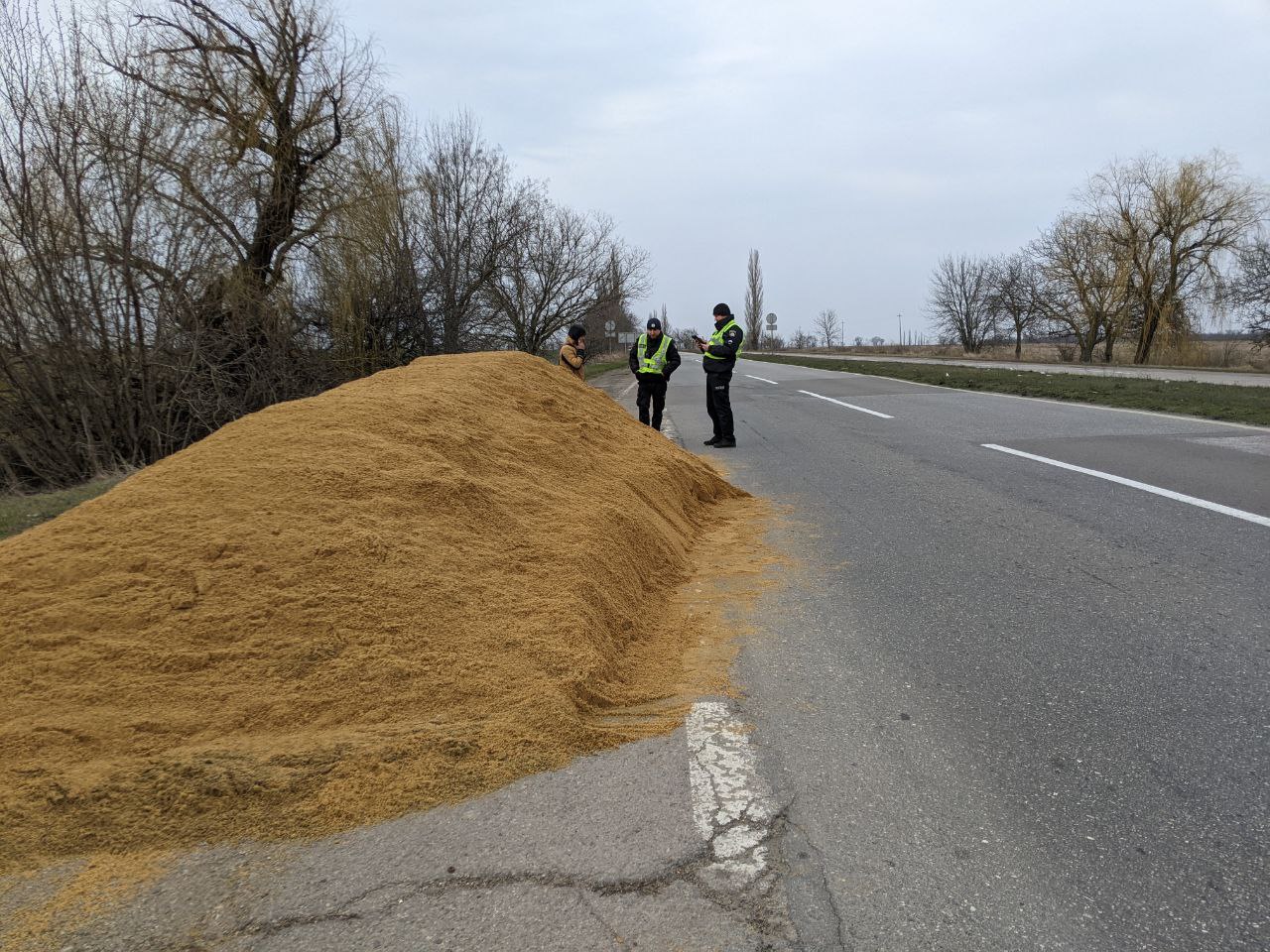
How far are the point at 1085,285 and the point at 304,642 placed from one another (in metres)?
43.2

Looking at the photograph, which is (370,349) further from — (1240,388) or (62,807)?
(1240,388)

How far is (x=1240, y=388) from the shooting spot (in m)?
16.8

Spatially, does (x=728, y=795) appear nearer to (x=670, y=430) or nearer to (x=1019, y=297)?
(x=670, y=430)

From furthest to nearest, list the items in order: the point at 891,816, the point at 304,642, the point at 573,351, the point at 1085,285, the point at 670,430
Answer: the point at 1085,285 < the point at 670,430 < the point at 573,351 < the point at 304,642 < the point at 891,816

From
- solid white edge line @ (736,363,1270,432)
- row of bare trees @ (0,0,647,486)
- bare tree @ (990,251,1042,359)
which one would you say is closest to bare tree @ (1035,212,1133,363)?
bare tree @ (990,251,1042,359)

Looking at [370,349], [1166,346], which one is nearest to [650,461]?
[370,349]

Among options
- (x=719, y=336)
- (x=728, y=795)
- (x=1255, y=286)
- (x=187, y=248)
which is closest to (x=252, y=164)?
(x=187, y=248)

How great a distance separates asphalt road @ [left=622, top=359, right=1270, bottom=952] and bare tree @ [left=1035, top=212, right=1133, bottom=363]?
34.7 m

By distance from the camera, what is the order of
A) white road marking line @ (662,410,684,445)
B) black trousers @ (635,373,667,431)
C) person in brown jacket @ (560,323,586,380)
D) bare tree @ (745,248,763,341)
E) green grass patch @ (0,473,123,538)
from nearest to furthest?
1. green grass patch @ (0,473,123,538)
2. person in brown jacket @ (560,323,586,380)
3. black trousers @ (635,373,667,431)
4. white road marking line @ (662,410,684,445)
5. bare tree @ (745,248,763,341)

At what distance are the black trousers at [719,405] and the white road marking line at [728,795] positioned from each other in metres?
8.27

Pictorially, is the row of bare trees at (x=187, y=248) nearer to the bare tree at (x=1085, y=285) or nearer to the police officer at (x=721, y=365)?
the police officer at (x=721, y=365)

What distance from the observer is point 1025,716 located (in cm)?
294

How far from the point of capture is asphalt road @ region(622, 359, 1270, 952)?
1973mm

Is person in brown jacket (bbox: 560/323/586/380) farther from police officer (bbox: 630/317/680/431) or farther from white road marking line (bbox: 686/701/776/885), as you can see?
white road marking line (bbox: 686/701/776/885)
